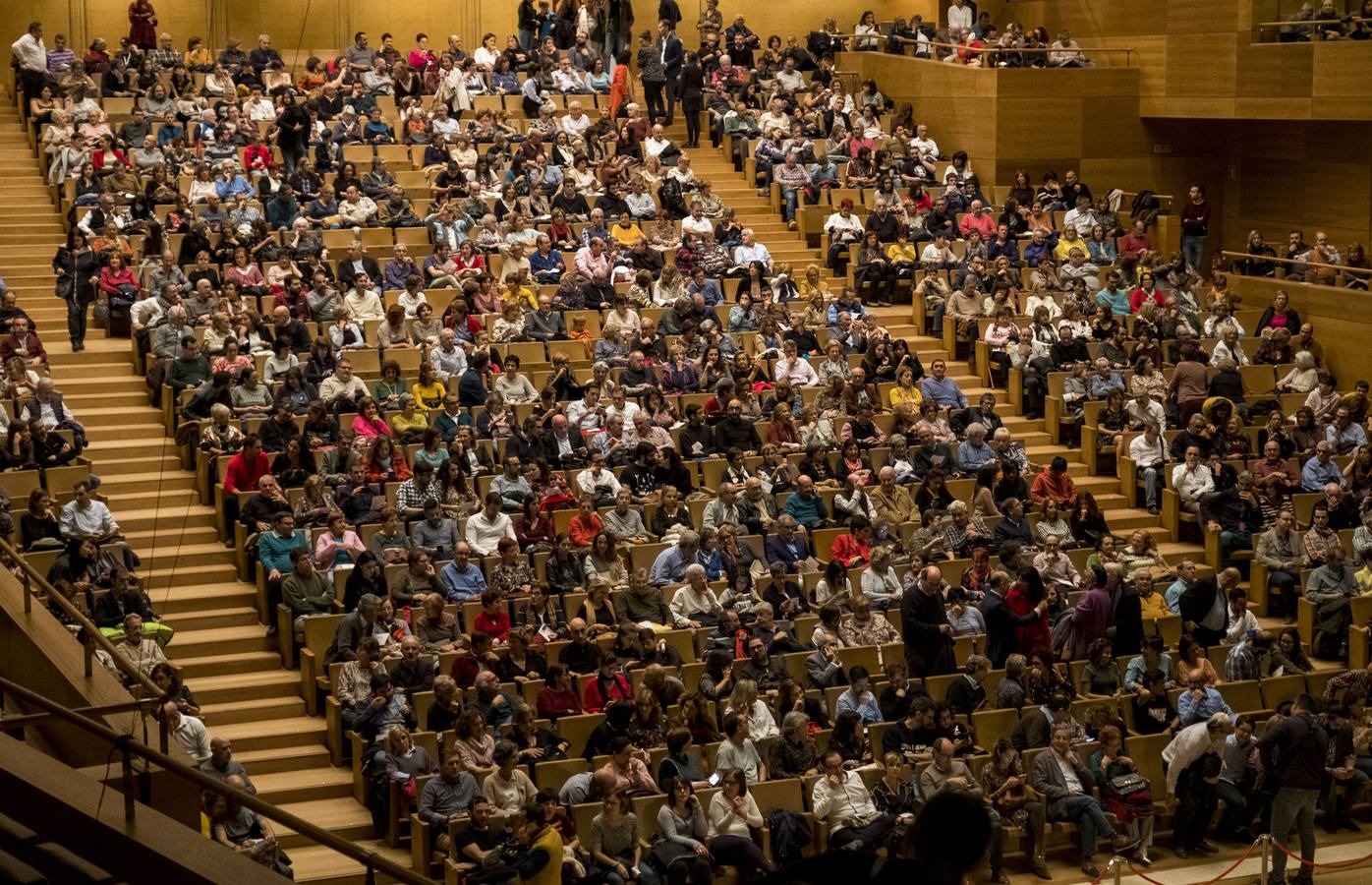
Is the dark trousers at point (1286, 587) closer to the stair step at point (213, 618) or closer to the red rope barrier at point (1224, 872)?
the red rope barrier at point (1224, 872)

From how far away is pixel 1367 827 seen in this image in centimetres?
1093

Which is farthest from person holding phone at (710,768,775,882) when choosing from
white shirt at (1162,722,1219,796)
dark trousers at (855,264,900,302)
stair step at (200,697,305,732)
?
dark trousers at (855,264,900,302)

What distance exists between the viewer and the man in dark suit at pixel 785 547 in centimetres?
1201

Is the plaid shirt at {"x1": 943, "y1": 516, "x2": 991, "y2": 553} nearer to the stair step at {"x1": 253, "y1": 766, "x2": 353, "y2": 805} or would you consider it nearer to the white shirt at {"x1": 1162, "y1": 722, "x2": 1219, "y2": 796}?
the white shirt at {"x1": 1162, "y1": 722, "x2": 1219, "y2": 796}

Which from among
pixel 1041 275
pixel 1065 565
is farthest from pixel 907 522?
pixel 1041 275

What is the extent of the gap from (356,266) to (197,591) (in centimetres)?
382

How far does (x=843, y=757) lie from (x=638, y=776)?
1.26 m

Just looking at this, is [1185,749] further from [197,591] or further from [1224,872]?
[197,591]

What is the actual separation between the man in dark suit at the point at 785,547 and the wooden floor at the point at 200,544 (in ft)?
8.94

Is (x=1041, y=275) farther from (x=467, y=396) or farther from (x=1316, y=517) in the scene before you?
(x=467, y=396)

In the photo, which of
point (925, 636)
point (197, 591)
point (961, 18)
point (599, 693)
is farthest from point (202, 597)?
point (961, 18)

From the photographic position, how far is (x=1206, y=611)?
39.3ft

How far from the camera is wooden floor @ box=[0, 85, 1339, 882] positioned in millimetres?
10359

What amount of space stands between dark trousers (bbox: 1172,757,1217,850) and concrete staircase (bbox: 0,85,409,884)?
4411 millimetres
